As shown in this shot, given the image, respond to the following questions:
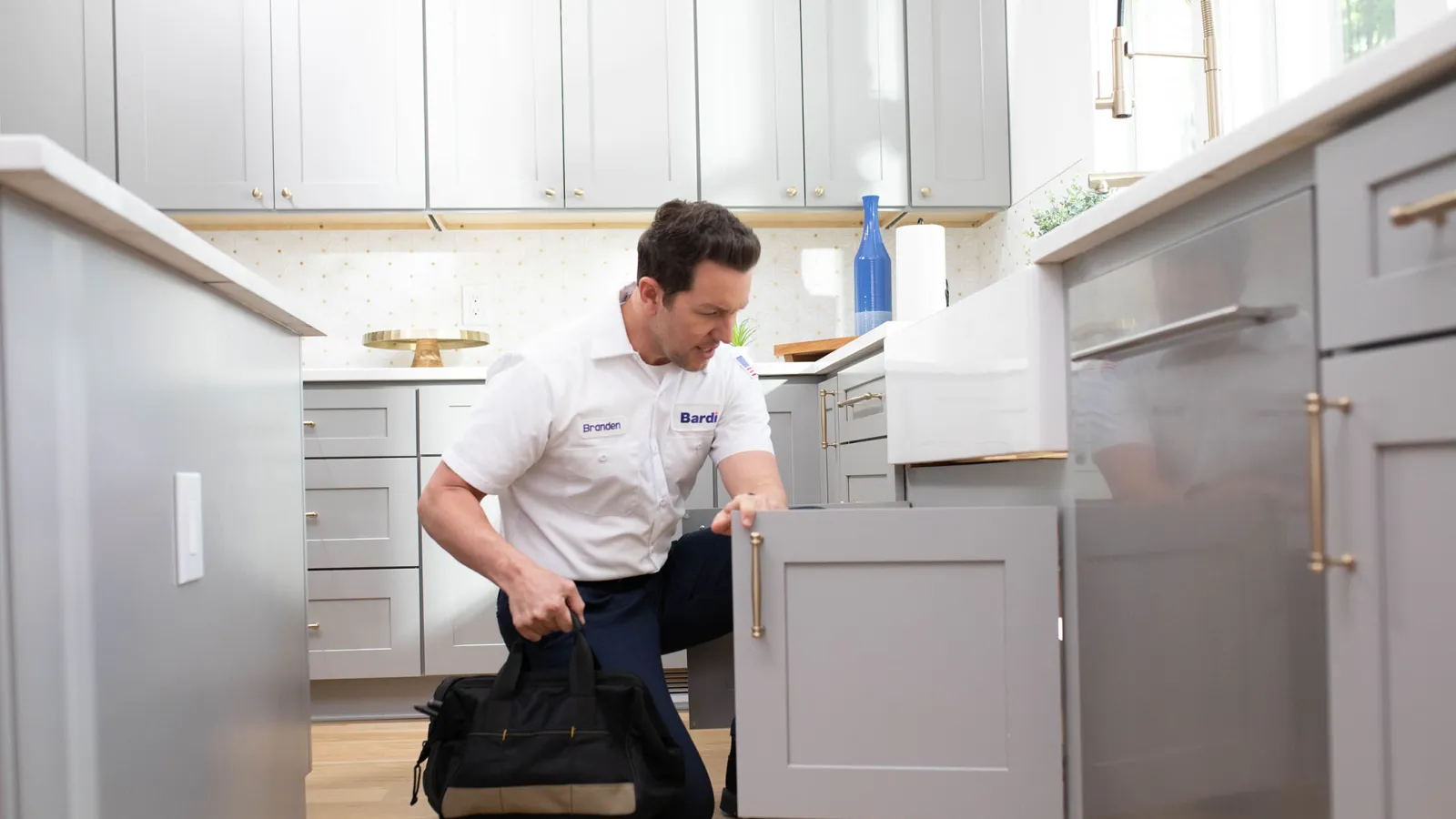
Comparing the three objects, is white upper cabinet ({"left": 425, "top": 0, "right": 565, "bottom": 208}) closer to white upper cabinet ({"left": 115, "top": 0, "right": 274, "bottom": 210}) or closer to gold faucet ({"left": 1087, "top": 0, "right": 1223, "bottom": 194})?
white upper cabinet ({"left": 115, "top": 0, "right": 274, "bottom": 210})

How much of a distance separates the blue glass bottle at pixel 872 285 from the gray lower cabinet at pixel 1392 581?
2.20 meters

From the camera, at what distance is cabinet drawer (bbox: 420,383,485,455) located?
9.39 ft

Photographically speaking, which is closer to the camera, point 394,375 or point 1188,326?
point 1188,326

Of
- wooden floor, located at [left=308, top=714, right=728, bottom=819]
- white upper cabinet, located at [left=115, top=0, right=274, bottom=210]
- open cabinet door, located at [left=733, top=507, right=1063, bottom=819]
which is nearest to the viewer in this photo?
open cabinet door, located at [left=733, top=507, right=1063, bottom=819]

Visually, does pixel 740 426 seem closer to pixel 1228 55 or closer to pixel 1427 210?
pixel 1427 210

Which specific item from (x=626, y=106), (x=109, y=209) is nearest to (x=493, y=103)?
(x=626, y=106)

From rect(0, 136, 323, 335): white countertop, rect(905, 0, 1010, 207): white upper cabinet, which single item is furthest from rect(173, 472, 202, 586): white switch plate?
rect(905, 0, 1010, 207): white upper cabinet

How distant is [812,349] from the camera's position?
3023 mm

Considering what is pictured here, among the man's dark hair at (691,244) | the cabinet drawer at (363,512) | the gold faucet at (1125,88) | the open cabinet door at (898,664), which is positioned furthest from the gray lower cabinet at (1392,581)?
the cabinet drawer at (363,512)

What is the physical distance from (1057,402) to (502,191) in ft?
7.30

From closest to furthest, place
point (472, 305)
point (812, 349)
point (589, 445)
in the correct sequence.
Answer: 1. point (589, 445)
2. point (812, 349)
3. point (472, 305)

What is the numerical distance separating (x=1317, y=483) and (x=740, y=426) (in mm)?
1138

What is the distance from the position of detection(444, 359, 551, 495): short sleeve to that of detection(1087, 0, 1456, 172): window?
0.99 m

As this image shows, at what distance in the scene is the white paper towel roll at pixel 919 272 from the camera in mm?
2734
